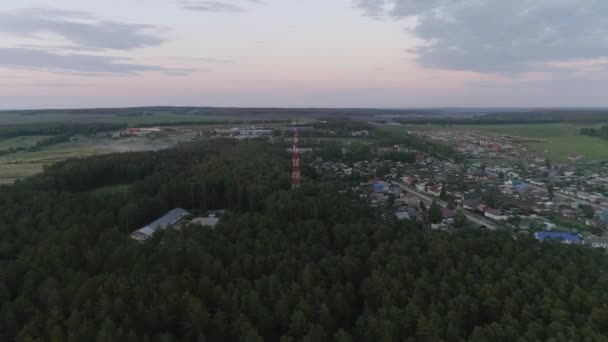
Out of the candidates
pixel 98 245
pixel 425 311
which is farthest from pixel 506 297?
pixel 98 245

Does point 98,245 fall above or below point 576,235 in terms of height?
above

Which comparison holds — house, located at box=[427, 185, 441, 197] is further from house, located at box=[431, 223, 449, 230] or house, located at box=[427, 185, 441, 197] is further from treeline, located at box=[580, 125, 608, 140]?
treeline, located at box=[580, 125, 608, 140]

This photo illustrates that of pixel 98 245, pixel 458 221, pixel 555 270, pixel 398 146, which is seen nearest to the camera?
pixel 555 270

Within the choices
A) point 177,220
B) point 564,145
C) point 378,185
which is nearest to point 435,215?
point 378,185

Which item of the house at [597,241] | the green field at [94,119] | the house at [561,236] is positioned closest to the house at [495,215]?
the house at [561,236]

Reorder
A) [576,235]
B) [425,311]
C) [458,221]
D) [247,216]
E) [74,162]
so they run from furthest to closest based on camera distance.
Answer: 1. [74,162]
2. [458,221]
3. [576,235]
4. [247,216]
5. [425,311]

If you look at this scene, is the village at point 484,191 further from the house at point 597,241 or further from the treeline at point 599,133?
the treeline at point 599,133

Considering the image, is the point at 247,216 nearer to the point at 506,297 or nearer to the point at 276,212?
the point at 276,212
